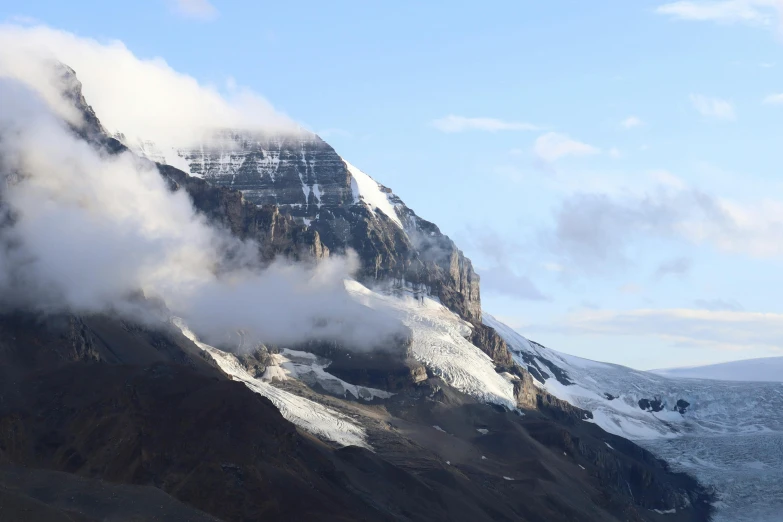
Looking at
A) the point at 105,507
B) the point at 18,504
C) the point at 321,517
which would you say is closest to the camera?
the point at 18,504

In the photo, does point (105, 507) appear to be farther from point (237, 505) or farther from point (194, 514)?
point (237, 505)

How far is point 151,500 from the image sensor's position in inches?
6265

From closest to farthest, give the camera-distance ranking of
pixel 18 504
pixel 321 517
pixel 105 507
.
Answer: pixel 18 504 → pixel 105 507 → pixel 321 517

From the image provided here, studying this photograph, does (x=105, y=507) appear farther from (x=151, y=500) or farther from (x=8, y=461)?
(x=8, y=461)

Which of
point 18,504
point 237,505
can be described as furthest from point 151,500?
point 237,505

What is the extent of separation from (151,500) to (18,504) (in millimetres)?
23151

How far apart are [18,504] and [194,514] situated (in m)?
26.5

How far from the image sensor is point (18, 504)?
453 feet

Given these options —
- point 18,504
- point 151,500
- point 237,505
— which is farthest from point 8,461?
point 18,504

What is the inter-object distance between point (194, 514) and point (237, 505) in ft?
126

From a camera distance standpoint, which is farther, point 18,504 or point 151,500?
point 151,500

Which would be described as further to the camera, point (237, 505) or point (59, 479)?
point (237, 505)

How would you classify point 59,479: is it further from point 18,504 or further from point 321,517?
point 321,517

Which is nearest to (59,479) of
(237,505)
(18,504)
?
(18,504)
